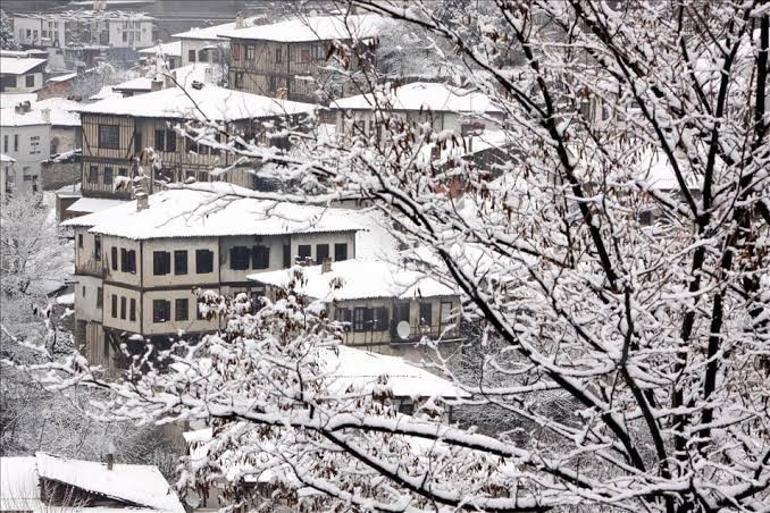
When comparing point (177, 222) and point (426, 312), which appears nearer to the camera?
point (426, 312)

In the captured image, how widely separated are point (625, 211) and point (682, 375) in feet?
1.75

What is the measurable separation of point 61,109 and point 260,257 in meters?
23.7

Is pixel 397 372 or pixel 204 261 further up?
pixel 204 261

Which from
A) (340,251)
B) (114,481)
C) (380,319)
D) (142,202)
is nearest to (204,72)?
(142,202)

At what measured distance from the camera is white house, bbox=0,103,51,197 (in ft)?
168

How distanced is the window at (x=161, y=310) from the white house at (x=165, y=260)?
0.05 feet

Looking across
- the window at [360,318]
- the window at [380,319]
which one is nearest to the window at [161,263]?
the window at [360,318]

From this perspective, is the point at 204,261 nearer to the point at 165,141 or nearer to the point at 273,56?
the point at 165,141

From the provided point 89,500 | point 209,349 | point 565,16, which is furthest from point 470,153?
point 89,500

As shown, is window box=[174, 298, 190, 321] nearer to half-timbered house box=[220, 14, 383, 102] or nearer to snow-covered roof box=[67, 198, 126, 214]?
snow-covered roof box=[67, 198, 126, 214]

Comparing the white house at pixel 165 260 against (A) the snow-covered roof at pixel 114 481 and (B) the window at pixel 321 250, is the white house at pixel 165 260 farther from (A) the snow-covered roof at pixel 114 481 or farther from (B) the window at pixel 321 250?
(A) the snow-covered roof at pixel 114 481

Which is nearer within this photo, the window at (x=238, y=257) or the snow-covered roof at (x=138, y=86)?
the window at (x=238, y=257)

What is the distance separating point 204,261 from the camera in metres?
35.2

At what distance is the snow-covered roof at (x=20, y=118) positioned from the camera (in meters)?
51.9
